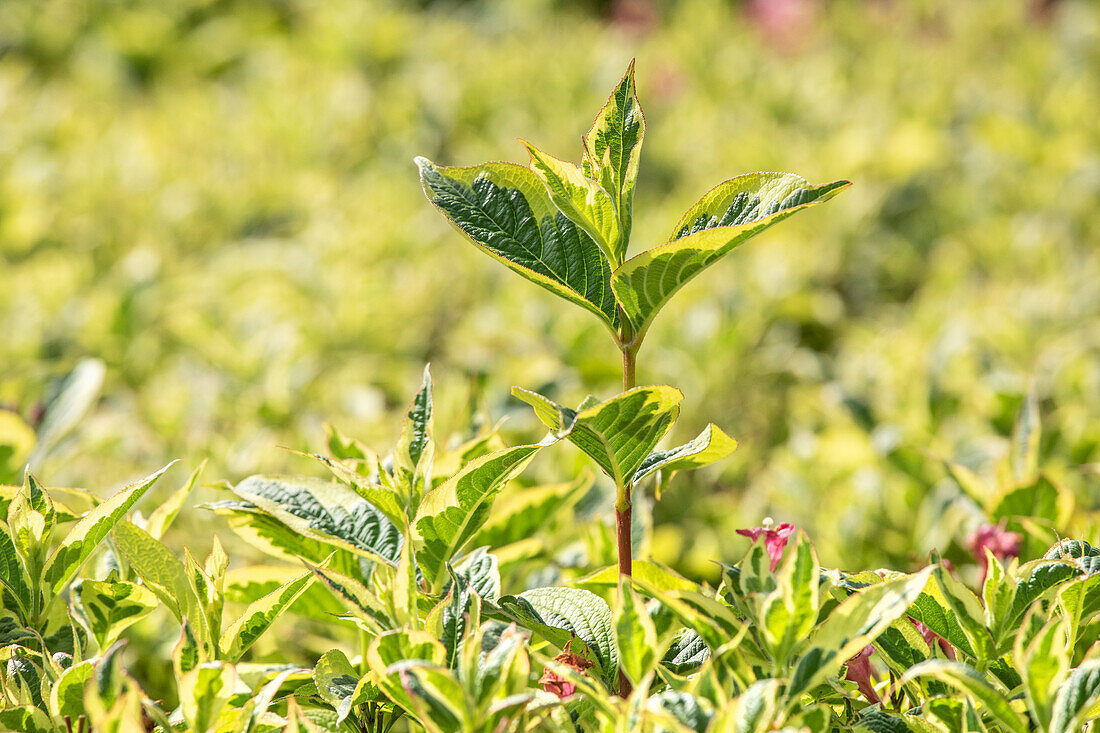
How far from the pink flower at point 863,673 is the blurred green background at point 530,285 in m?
0.63

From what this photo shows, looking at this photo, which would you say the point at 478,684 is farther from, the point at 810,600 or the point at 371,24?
the point at 371,24

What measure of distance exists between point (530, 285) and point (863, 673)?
1979 mm

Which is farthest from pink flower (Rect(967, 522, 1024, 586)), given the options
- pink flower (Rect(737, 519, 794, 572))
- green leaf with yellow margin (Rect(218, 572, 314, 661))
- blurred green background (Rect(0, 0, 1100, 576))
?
green leaf with yellow margin (Rect(218, 572, 314, 661))

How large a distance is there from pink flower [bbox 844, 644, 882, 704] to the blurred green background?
2.07 ft

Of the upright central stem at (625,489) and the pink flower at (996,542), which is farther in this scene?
the pink flower at (996,542)

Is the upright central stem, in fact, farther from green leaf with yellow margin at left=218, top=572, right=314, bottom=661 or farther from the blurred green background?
the blurred green background

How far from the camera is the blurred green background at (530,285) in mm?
2088

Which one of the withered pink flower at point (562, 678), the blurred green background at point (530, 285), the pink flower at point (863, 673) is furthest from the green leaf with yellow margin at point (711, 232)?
the blurred green background at point (530, 285)

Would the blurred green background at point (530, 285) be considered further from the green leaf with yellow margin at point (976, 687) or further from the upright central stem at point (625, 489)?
the green leaf with yellow margin at point (976, 687)

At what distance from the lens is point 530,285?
2918 mm

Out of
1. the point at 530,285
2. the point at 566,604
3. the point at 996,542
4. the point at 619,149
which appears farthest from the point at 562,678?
the point at 530,285

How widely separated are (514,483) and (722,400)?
3.70 feet

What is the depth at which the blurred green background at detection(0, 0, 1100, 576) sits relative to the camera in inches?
82.2

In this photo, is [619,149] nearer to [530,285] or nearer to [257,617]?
[257,617]
